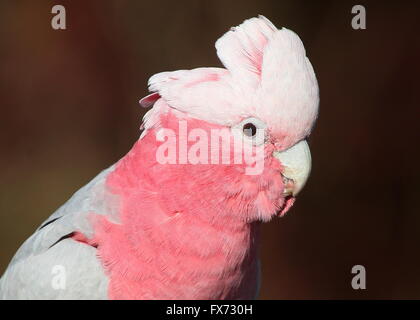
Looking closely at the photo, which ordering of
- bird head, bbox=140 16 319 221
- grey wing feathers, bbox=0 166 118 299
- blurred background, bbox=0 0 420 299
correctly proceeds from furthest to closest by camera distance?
blurred background, bbox=0 0 420 299
grey wing feathers, bbox=0 166 118 299
bird head, bbox=140 16 319 221

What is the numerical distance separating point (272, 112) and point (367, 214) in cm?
330

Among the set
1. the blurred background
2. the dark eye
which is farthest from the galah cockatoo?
the blurred background

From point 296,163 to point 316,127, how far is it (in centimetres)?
294

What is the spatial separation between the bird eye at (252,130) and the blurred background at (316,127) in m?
2.95

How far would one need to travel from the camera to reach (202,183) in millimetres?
2113

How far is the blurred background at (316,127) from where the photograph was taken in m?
4.91

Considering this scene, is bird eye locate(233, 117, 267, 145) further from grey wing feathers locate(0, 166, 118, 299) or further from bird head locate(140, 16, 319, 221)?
grey wing feathers locate(0, 166, 118, 299)

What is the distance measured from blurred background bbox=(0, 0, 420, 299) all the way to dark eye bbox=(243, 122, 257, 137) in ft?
9.68

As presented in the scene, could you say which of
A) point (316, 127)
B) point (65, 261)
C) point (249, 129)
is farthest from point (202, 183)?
point (316, 127)

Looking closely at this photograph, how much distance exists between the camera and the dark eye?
6.75ft

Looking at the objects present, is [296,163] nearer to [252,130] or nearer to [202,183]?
[252,130]
